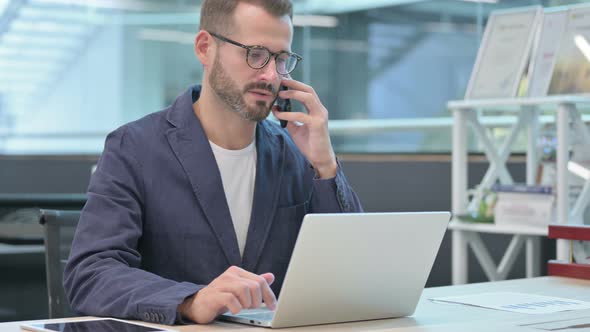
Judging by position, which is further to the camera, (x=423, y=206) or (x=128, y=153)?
(x=423, y=206)

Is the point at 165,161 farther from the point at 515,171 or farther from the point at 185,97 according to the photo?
the point at 515,171

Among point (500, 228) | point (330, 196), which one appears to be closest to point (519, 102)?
point (500, 228)

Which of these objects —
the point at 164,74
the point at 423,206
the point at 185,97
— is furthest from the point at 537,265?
the point at 164,74

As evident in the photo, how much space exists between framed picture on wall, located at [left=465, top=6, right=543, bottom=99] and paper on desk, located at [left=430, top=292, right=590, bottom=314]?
1867 millimetres

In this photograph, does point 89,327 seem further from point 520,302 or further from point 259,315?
point 520,302

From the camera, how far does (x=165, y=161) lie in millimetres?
1960

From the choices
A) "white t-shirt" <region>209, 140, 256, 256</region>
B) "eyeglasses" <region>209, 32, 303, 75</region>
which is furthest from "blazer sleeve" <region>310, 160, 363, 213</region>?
"eyeglasses" <region>209, 32, 303, 75</region>

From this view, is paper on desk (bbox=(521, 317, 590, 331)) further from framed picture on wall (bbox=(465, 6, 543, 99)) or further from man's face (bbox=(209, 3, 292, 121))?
framed picture on wall (bbox=(465, 6, 543, 99))

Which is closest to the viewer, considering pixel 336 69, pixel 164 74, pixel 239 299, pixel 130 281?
pixel 239 299

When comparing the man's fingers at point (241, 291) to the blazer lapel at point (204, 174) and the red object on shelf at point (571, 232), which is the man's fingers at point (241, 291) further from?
the red object on shelf at point (571, 232)

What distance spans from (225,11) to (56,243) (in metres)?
0.67

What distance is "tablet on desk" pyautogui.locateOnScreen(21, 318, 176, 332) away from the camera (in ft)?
4.68

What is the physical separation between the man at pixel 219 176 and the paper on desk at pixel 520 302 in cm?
37

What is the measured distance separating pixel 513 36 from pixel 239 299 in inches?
102
